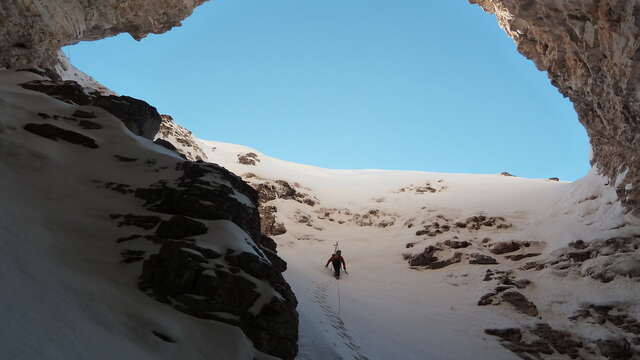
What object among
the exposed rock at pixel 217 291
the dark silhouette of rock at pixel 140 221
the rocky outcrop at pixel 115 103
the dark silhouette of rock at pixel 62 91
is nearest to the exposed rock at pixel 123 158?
the dark silhouette of rock at pixel 140 221

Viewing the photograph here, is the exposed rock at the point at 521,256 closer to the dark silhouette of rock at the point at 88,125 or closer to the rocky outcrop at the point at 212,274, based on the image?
the rocky outcrop at the point at 212,274

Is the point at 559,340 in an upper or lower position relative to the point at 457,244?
lower

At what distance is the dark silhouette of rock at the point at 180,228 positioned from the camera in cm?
914

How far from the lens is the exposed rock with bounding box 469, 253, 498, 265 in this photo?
2138 cm

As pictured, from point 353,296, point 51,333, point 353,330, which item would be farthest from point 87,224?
point 353,296

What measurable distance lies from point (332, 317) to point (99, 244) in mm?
7600

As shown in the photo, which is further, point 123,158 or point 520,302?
point 520,302

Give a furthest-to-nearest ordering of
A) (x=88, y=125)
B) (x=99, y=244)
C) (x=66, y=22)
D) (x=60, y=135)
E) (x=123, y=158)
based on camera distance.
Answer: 1. (x=66, y=22)
2. (x=88, y=125)
3. (x=60, y=135)
4. (x=123, y=158)
5. (x=99, y=244)

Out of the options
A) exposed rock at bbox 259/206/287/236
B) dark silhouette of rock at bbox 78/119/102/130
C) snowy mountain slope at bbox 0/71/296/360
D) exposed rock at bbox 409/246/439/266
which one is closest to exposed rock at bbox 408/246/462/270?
exposed rock at bbox 409/246/439/266

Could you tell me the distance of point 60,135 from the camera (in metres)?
11.9

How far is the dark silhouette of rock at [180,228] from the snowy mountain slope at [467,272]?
128 inches

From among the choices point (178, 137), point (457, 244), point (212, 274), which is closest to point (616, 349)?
point (457, 244)

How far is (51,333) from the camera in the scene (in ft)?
19.3

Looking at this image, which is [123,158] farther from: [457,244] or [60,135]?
[457,244]
